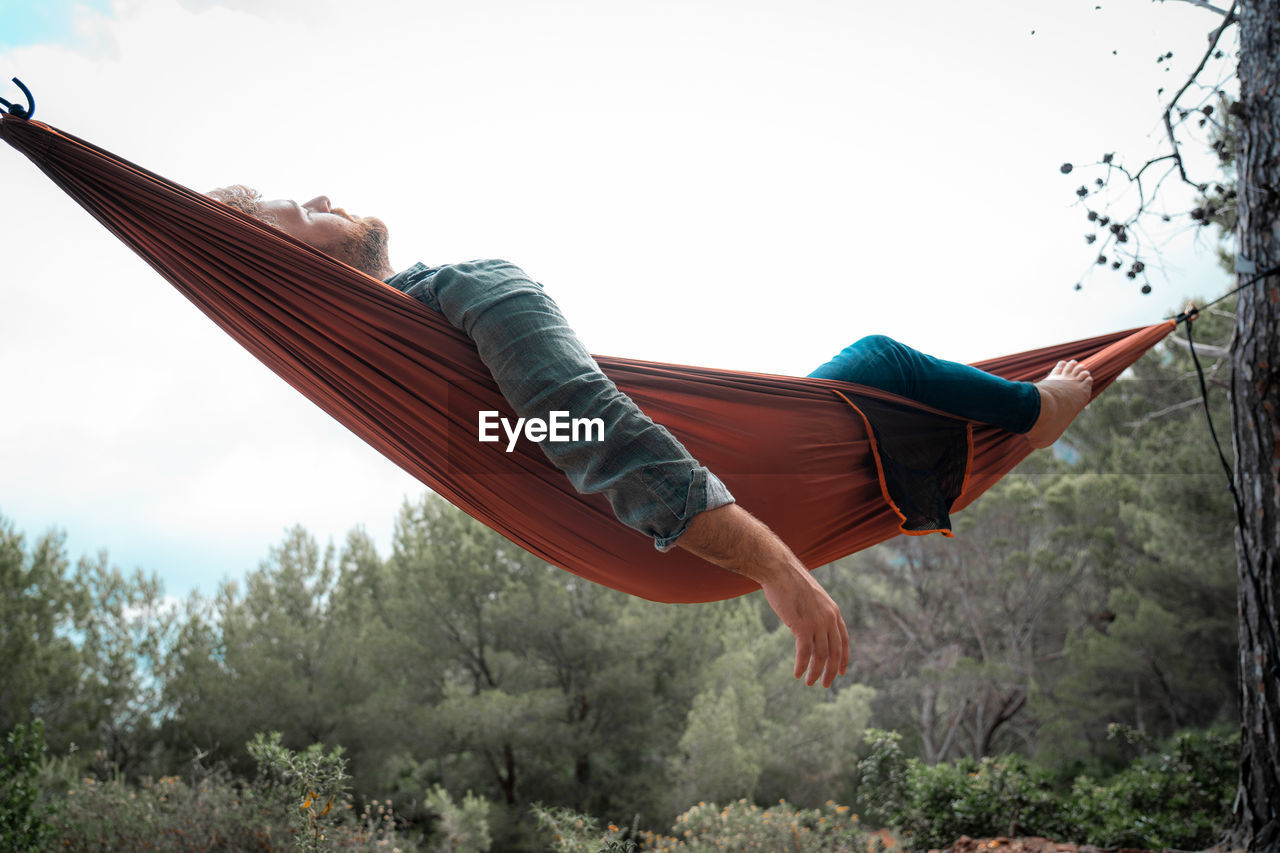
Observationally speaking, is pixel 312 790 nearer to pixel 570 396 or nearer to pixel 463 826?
pixel 570 396

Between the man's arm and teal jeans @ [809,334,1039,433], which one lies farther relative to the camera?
teal jeans @ [809,334,1039,433]

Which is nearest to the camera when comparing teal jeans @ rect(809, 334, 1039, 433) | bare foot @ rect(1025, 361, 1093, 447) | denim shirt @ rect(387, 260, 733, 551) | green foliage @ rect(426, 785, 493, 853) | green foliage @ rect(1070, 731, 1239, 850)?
denim shirt @ rect(387, 260, 733, 551)

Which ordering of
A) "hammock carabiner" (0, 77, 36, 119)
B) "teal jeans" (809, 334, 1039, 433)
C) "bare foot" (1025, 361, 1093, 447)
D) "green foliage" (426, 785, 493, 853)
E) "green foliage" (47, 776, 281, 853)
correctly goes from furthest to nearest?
"green foliage" (426, 785, 493, 853) → "green foliage" (47, 776, 281, 853) → "bare foot" (1025, 361, 1093, 447) → "teal jeans" (809, 334, 1039, 433) → "hammock carabiner" (0, 77, 36, 119)

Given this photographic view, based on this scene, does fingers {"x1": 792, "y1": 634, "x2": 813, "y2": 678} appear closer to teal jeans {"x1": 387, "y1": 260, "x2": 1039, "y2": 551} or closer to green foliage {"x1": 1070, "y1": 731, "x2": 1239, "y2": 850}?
teal jeans {"x1": 387, "y1": 260, "x2": 1039, "y2": 551}

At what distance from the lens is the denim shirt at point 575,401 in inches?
32.9

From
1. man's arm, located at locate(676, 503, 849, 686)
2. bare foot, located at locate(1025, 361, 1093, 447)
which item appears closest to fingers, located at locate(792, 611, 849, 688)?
man's arm, located at locate(676, 503, 849, 686)

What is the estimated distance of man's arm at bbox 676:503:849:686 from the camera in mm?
835

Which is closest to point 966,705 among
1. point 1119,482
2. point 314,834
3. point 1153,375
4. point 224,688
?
point 1119,482

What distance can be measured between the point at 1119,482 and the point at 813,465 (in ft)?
22.6


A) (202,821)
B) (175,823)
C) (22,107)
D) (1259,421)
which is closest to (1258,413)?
(1259,421)

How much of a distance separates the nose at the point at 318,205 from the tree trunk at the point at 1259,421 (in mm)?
2398

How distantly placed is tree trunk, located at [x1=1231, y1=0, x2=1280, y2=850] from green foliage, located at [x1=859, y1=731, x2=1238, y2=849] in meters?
1.31

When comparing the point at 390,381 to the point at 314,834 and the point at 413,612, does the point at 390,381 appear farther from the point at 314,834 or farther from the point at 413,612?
the point at 413,612

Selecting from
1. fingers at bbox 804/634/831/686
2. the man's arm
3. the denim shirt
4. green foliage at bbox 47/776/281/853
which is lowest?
green foliage at bbox 47/776/281/853
